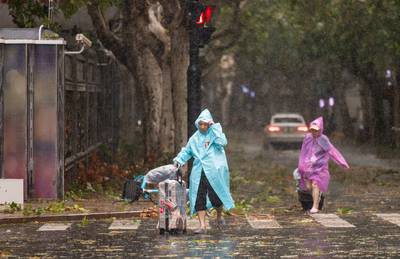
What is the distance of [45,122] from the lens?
22.2 m

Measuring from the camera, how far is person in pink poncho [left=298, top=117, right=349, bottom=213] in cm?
2060

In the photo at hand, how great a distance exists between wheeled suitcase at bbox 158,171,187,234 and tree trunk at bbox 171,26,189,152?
13.0 metres

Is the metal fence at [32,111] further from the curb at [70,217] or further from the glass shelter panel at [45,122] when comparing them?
the curb at [70,217]

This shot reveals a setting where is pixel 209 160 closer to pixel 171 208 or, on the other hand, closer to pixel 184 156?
pixel 184 156

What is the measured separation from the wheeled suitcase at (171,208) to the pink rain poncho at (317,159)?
4.48 meters

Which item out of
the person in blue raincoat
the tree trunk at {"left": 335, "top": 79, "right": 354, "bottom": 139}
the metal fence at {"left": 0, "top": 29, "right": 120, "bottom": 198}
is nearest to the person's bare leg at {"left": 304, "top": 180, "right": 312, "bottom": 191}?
the person in blue raincoat

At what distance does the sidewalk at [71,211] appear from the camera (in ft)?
62.1

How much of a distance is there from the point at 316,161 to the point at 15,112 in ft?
17.6

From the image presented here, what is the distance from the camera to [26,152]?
72.1 feet

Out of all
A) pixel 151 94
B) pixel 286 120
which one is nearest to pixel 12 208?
pixel 151 94

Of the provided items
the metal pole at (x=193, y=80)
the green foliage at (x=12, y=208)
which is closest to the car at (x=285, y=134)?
the metal pole at (x=193, y=80)

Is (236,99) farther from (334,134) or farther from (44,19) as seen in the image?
(44,19)

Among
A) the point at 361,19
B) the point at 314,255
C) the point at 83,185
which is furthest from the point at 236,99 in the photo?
the point at 314,255

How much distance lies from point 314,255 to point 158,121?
19480 millimetres
